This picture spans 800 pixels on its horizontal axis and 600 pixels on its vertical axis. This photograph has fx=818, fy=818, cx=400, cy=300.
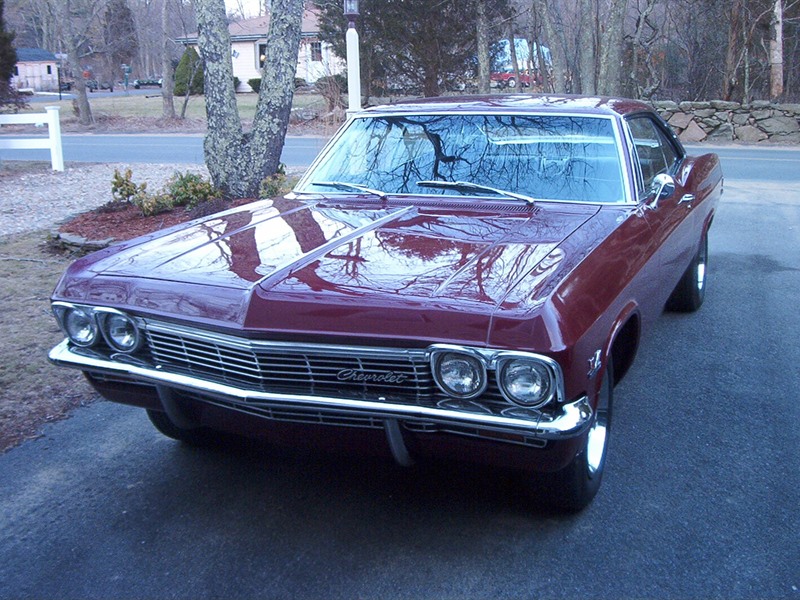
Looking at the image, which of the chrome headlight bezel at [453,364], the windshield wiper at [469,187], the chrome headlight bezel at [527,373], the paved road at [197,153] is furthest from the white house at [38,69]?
the chrome headlight bezel at [527,373]

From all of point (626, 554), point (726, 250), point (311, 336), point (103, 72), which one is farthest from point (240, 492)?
point (103, 72)

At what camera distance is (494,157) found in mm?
4230

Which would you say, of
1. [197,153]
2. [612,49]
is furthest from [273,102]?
[612,49]

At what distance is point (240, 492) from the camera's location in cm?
354

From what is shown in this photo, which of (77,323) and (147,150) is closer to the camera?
(77,323)

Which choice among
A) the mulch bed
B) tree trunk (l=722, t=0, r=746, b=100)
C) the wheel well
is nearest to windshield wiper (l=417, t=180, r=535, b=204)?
the wheel well

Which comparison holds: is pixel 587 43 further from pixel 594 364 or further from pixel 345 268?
pixel 594 364

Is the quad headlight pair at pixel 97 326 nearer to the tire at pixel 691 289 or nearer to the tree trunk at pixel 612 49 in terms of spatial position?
the tire at pixel 691 289

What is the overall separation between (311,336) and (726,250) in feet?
21.4

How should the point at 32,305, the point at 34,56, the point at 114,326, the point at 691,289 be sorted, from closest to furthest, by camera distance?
1. the point at 114,326
2. the point at 691,289
3. the point at 32,305
4. the point at 34,56

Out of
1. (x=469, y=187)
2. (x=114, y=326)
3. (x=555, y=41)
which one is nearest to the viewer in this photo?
(x=114, y=326)

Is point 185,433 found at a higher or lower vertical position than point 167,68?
lower

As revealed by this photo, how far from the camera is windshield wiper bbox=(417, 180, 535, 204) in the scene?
402cm

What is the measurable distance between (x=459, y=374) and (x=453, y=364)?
0.13ft
